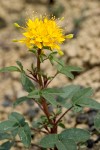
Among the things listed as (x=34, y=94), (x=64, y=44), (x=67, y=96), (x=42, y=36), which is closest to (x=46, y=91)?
(x=34, y=94)

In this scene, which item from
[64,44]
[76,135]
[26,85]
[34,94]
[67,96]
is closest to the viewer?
[34,94]

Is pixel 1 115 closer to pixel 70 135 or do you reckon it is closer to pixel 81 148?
pixel 81 148

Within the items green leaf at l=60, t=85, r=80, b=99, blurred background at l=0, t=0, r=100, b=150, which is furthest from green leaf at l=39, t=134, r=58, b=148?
blurred background at l=0, t=0, r=100, b=150

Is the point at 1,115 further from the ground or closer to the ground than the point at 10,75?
closer to the ground

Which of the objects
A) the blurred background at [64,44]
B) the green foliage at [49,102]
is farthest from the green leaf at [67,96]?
the blurred background at [64,44]

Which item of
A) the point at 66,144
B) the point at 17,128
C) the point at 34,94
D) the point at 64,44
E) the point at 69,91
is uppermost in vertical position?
the point at 64,44

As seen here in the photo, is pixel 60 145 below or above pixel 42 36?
below

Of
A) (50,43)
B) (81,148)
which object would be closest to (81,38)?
(81,148)

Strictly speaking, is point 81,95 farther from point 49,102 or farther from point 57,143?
point 57,143
